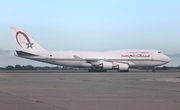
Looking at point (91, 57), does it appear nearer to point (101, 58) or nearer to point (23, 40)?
point (101, 58)

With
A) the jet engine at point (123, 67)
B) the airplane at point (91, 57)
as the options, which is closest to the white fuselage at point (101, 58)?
the airplane at point (91, 57)

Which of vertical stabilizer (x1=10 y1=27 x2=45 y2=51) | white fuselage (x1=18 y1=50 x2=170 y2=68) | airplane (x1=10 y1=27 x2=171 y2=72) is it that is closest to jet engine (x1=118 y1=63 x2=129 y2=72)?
airplane (x1=10 y1=27 x2=171 y2=72)

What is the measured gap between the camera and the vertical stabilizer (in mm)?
57031

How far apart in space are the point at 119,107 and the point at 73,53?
47078 mm

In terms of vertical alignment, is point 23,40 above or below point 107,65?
above

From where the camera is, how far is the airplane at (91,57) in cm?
5662

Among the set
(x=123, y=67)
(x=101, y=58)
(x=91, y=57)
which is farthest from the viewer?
(x=101, y=58)

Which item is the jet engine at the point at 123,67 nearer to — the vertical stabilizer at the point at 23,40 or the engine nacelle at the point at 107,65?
the engine nacelle at the point at 107,65

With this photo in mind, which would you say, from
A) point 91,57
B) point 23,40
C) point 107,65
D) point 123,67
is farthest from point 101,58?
point 23,40

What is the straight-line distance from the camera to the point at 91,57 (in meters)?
57.9

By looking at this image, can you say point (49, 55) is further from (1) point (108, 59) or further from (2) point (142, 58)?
(2) point (142, 58)

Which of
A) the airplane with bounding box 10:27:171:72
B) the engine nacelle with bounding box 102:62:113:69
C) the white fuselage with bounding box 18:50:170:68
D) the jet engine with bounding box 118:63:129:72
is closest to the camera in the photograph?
the engine nacelle with bounding box 102:62:113:69

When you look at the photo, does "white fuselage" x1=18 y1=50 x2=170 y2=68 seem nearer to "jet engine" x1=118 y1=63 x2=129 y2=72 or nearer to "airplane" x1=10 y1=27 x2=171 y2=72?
"airplane" x1=10 y1=27 x2=171 y2=72

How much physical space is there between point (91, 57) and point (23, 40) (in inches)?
429
